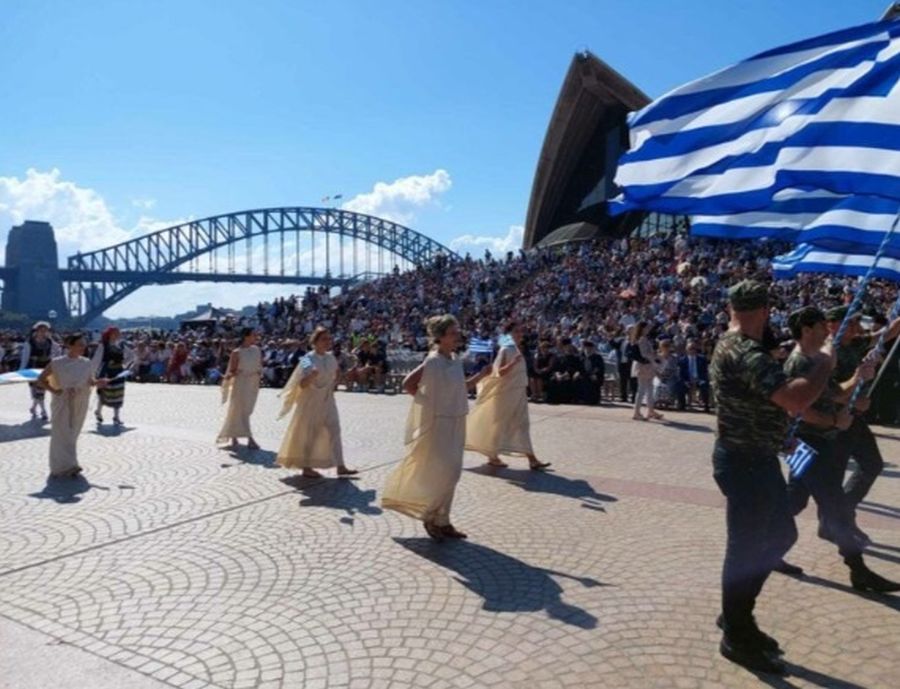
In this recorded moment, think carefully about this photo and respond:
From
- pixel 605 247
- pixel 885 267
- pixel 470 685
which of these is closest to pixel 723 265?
pixel 605 247

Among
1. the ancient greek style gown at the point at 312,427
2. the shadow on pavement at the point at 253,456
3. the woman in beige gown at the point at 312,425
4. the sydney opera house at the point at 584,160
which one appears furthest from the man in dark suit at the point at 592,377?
the sydney opera house at the point at 584,160

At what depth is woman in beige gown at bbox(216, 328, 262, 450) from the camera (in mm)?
9773

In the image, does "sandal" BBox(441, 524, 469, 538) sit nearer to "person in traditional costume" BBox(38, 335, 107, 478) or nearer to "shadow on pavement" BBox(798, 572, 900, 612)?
"shadow on pavement" BBox(798, 572, 900, 612)

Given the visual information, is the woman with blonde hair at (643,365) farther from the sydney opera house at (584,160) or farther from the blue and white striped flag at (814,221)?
the sydney opera house at (584,160)

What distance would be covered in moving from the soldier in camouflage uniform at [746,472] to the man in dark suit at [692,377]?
10.6m

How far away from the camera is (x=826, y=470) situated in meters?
4.60

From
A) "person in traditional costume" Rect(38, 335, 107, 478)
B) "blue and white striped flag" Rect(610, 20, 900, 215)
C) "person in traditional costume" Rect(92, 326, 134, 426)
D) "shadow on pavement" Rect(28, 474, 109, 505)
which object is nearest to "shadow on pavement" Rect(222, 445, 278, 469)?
"shadow on pavement" Rect(28, 474, 109, 505)

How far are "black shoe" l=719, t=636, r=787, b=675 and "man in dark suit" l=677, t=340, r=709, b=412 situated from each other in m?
10.7

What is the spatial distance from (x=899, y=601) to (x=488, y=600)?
2383 millimetres

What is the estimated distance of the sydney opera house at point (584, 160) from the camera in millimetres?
49094

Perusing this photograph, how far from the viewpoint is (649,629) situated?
12.5 ft

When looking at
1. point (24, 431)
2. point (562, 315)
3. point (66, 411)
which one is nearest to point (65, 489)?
point (66, 411)

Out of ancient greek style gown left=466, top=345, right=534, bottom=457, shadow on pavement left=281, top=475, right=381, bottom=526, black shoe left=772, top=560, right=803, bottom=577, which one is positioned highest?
ancient greek style gown left=466, top=345, right=534, bottom=457

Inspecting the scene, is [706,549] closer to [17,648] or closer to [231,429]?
[17,648]
